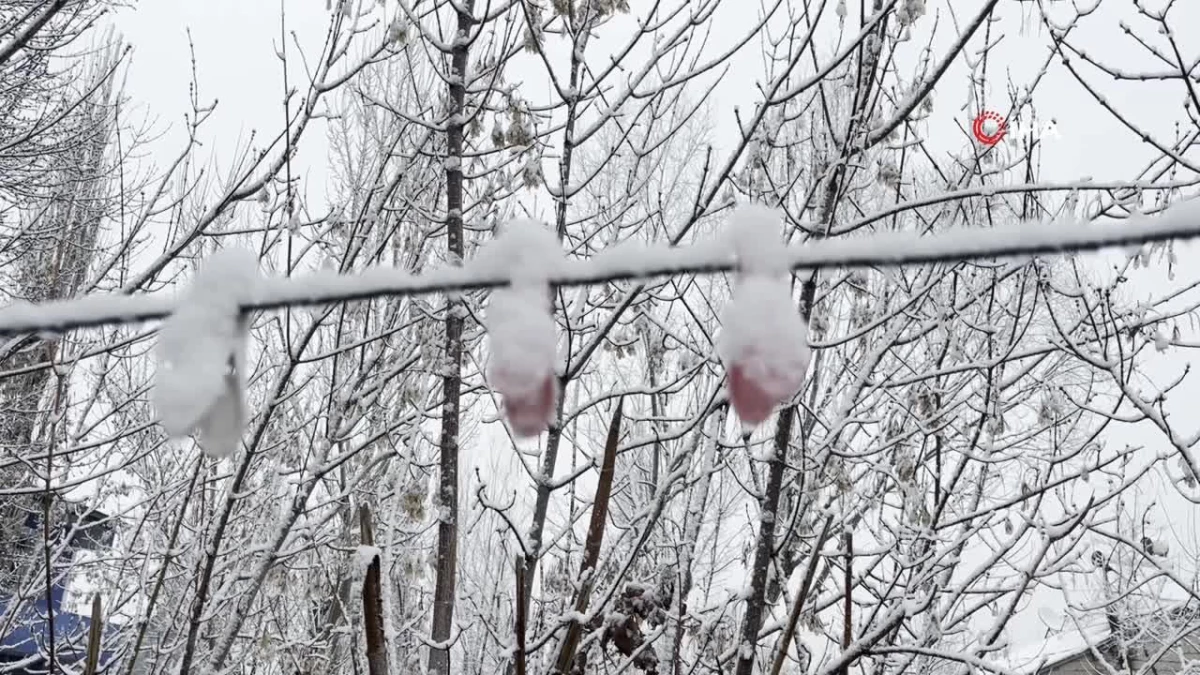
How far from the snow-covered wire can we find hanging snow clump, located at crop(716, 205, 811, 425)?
0.02 metres

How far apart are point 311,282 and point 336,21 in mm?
3523

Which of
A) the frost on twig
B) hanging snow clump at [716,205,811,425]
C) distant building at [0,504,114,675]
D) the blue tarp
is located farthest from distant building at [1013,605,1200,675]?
distant building at [0,504,114,675]

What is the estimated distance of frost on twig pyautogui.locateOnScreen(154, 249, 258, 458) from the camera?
79cm

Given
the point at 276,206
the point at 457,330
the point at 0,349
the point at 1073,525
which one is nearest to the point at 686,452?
the point at 457,330

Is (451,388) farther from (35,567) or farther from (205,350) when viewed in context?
(35,567)

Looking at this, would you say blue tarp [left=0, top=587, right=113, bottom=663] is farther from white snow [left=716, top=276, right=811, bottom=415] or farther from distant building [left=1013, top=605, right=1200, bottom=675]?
distant building [left=1013, top=605, right=1200, bottom=675]

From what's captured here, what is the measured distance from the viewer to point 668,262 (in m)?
0.66

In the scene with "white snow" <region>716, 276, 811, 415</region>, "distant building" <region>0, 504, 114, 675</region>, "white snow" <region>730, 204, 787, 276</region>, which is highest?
"distant building" <region>0, 504, 114, 675</region>

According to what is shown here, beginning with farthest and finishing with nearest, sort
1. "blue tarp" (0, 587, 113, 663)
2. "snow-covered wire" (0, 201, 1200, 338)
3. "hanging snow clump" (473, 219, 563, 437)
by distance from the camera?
"blue tarp" (0, 587, 113, 663) < "hanging snow clump" (473, 219, 563, 437) < "snow-covered wire" (0, 201, 1200, 338)

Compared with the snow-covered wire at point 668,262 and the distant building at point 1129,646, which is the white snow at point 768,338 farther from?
the distant building at point 1129,646

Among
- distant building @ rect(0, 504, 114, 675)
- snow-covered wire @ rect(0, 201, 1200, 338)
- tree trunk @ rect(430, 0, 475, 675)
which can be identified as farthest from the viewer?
distant building @ rect(0, 504, 114, 675)

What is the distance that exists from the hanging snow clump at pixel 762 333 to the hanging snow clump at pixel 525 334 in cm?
15

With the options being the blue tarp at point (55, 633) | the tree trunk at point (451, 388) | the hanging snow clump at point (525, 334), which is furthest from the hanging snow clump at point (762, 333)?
the blue tarp at point (55, 633)

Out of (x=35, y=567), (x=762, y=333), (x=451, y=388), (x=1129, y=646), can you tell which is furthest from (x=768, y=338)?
(x=35, y=567)
